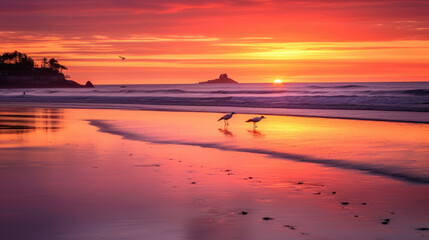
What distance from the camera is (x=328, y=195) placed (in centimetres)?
965

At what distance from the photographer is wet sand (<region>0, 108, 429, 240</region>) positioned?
742cm

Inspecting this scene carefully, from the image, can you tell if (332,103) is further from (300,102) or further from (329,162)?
(329,162)

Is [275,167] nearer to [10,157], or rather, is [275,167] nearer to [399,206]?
[399,206]

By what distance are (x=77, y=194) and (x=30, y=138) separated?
11.4 m

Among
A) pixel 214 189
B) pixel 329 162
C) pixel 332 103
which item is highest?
pixel 332 103

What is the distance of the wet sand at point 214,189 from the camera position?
24.3ft

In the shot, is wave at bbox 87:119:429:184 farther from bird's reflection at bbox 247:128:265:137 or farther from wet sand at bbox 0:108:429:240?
bird's reflection at bbox 247:128:265:137

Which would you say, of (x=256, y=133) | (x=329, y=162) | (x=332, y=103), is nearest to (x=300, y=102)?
(x=332, y=103)

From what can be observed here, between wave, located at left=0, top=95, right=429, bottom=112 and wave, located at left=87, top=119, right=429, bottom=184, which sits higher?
wave, located at left=0, top=95, right=429, bottom=112

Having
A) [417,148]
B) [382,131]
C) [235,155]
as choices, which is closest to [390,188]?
[235,155]

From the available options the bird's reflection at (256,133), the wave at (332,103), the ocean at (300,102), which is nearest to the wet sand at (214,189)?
the bird's reflection at (256,133)

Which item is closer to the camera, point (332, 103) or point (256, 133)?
point (256, 133)

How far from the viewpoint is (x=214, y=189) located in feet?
33.3

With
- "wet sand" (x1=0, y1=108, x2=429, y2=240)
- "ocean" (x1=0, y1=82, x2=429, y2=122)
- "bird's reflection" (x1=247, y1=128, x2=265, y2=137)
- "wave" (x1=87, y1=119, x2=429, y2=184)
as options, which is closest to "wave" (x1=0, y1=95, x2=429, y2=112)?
"ocean" (x1=0, y1=82, x2=429, y2=122)
